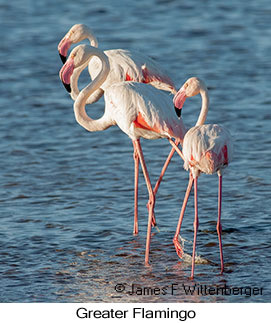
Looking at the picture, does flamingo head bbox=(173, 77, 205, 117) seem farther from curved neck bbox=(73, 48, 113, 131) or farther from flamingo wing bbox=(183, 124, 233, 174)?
curved neck bbox=(73, 48, 113, 131)

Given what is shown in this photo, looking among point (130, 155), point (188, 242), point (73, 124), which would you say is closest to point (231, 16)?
point (73, 124)

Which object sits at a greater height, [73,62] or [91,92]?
[73,62]

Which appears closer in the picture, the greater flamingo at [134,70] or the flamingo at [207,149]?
the flamingo at [207,149]

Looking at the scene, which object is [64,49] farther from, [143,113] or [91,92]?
[143,113]

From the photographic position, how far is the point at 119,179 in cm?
923

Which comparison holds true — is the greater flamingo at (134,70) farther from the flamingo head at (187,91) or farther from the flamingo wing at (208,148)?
the flamingo wing at (208,148)

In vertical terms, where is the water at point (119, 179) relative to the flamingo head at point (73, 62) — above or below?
below

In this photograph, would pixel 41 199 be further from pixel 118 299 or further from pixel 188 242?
pixel 118 299

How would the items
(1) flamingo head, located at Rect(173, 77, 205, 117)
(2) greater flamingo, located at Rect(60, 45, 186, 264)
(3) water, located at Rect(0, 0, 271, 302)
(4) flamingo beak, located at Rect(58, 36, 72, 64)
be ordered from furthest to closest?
(4) flamingo beak, located at Rect(58, 36, 72, 64), (2) greater flamingo, located at Rect(60, 45, 186, 264), (1) flamingo head, located at Rect(173, 77, 205, 117), (3) water, located at Rect(0, 0, 271, 302)

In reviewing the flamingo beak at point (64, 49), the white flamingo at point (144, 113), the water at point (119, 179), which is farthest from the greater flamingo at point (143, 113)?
the flamingo beak at point (64, 49)

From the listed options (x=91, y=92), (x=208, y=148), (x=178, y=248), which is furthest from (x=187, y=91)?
(x=178, y=248)

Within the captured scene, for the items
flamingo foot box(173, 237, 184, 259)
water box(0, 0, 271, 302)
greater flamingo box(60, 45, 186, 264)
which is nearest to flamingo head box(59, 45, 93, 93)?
greater flamingo box(60, 45, 186, 264)

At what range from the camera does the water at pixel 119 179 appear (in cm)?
683

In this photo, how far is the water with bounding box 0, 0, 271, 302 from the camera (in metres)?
6.83
